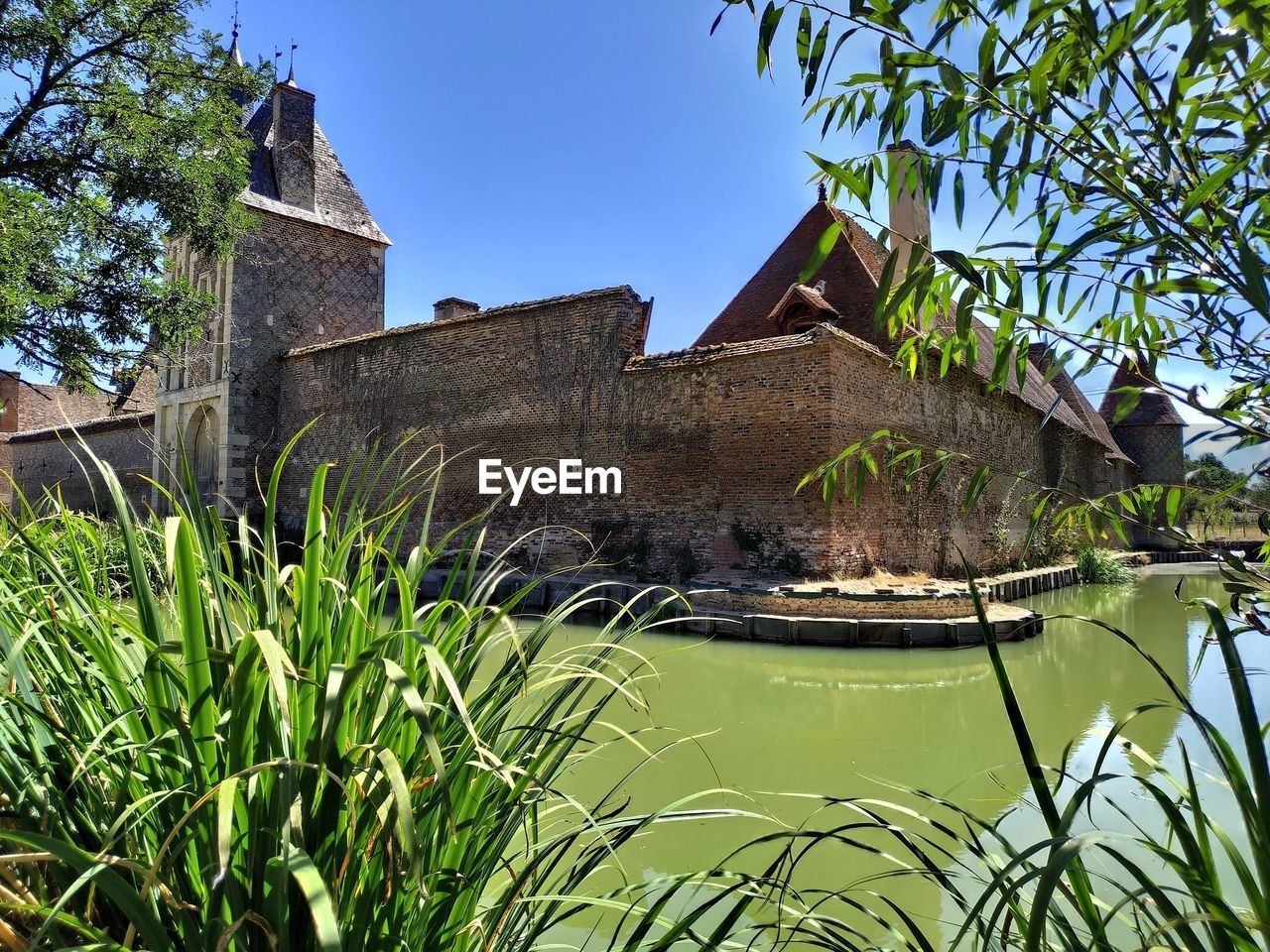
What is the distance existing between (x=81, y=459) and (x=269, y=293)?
876 cm

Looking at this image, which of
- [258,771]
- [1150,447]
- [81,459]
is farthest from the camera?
[1150,447]

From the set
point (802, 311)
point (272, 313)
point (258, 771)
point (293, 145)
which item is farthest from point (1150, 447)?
point (258, 771)

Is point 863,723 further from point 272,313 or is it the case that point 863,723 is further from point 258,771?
point 272,313

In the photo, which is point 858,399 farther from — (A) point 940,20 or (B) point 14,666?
(B) point 14,666

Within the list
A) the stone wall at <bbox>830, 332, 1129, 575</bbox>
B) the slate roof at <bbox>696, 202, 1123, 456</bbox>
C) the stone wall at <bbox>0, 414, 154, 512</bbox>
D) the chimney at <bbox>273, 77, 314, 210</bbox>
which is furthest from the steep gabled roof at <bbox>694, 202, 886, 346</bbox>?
the stone wall at <bbox>0, 414, 154, 512</bbox>

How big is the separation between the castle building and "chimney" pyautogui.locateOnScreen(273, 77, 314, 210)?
0.05 meters

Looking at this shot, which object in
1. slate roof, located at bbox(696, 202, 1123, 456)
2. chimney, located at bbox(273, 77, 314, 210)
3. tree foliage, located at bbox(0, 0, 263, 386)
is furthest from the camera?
chimney, located at bbox(273, 77, 314, 210)

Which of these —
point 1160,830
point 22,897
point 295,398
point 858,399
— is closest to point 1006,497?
point 858,399

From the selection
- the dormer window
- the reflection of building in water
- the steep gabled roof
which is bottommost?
the reflection of building in water

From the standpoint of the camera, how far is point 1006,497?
16031 mm

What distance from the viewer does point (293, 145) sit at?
60.9 feet

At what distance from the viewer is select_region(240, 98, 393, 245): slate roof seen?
17.7 meters

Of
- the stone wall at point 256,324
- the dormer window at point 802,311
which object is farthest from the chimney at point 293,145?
the dormer window at point 802,311

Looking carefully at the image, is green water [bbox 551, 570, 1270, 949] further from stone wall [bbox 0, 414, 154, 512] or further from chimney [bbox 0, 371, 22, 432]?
chimney [bbox 0, 371, 22, 432]
